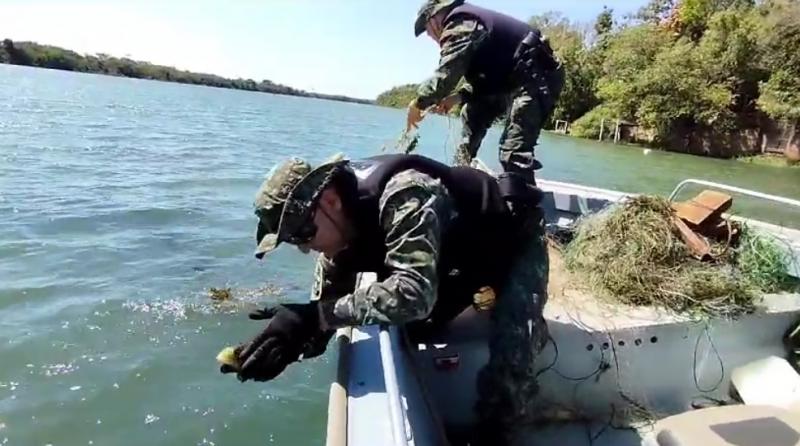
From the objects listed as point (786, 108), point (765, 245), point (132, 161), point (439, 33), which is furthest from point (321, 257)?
point (786, 108)

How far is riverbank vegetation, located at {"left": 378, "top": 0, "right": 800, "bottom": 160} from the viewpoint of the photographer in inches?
990

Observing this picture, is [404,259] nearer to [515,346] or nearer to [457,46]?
[515,346]

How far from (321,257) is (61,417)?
2.69 m

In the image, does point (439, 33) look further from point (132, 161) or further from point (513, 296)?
point (132, 161)

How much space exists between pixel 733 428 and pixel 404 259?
167 cm

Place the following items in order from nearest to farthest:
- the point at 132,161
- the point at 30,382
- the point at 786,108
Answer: the point at 30,382
the point at 132,161
the point at 786,108

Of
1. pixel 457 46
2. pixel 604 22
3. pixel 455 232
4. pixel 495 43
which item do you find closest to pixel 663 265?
pixel 495 43

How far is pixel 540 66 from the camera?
3.46 m

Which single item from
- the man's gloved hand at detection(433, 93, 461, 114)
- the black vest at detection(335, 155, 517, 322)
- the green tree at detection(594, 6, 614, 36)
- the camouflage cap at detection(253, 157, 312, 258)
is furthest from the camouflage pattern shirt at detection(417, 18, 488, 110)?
the green tree at detection(594, 6, 614, 36)

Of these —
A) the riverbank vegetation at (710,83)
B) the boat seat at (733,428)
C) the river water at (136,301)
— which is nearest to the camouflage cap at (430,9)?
Answer: the river water at (136,301)

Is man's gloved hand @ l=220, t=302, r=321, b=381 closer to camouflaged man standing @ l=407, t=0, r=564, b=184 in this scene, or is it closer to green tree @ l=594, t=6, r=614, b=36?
camouflaged man standing @ l=407, t=0, r=564, b=184

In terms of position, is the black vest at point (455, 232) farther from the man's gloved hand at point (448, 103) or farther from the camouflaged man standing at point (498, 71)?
the man's gloved hand at point (448, 103)

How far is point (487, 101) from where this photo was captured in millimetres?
3818

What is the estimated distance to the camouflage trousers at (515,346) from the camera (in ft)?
7.24
